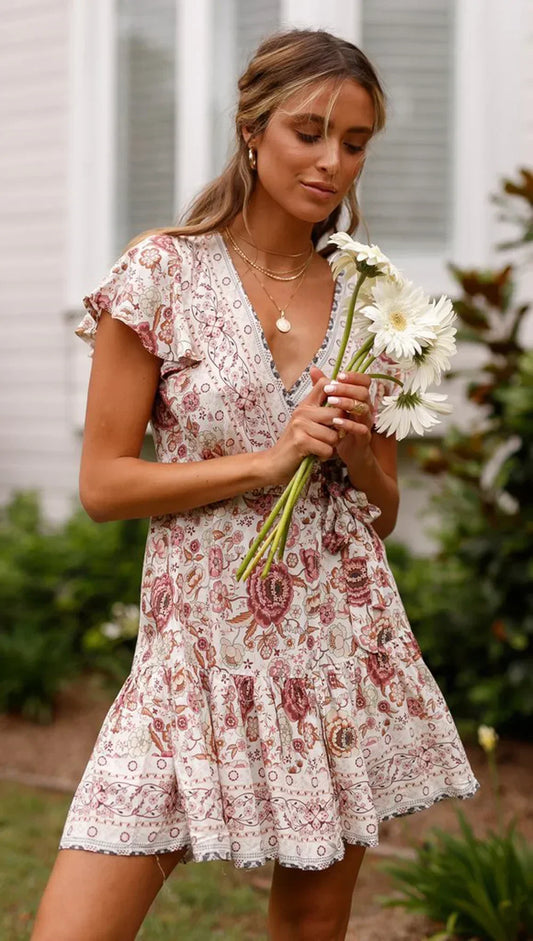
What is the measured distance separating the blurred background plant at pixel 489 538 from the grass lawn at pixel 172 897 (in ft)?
4.29

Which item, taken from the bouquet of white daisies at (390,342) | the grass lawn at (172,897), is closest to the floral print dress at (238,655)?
the bouquet of white daisies at (390,342)

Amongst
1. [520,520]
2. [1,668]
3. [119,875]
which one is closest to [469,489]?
[520,520]

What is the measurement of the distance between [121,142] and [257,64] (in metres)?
4.79

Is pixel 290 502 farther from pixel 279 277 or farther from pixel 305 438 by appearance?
pixel 279 277

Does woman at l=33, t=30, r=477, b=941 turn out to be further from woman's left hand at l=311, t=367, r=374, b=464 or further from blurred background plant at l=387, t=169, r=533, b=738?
blurred background plant at l=387, t=169, r=533, b=738

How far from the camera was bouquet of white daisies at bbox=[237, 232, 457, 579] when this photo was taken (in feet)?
7.04

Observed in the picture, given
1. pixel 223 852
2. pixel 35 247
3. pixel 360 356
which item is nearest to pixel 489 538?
pixel 360 356

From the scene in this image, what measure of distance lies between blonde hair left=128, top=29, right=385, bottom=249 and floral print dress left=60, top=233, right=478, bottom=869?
10 centimetres

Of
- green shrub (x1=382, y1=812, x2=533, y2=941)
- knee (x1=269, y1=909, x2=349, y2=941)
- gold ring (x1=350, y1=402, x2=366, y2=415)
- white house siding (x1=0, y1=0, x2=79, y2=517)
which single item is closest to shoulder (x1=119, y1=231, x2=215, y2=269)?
gold ring (x1=350, y1=402, x2=366, y2=415)

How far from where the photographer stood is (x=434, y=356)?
2197 mm

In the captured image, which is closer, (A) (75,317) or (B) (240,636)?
(B) (240,636)

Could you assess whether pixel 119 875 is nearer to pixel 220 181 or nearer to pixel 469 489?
pixel 220 181

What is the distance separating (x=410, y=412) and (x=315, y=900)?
0.99 metres

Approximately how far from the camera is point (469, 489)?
4816 millimetres
